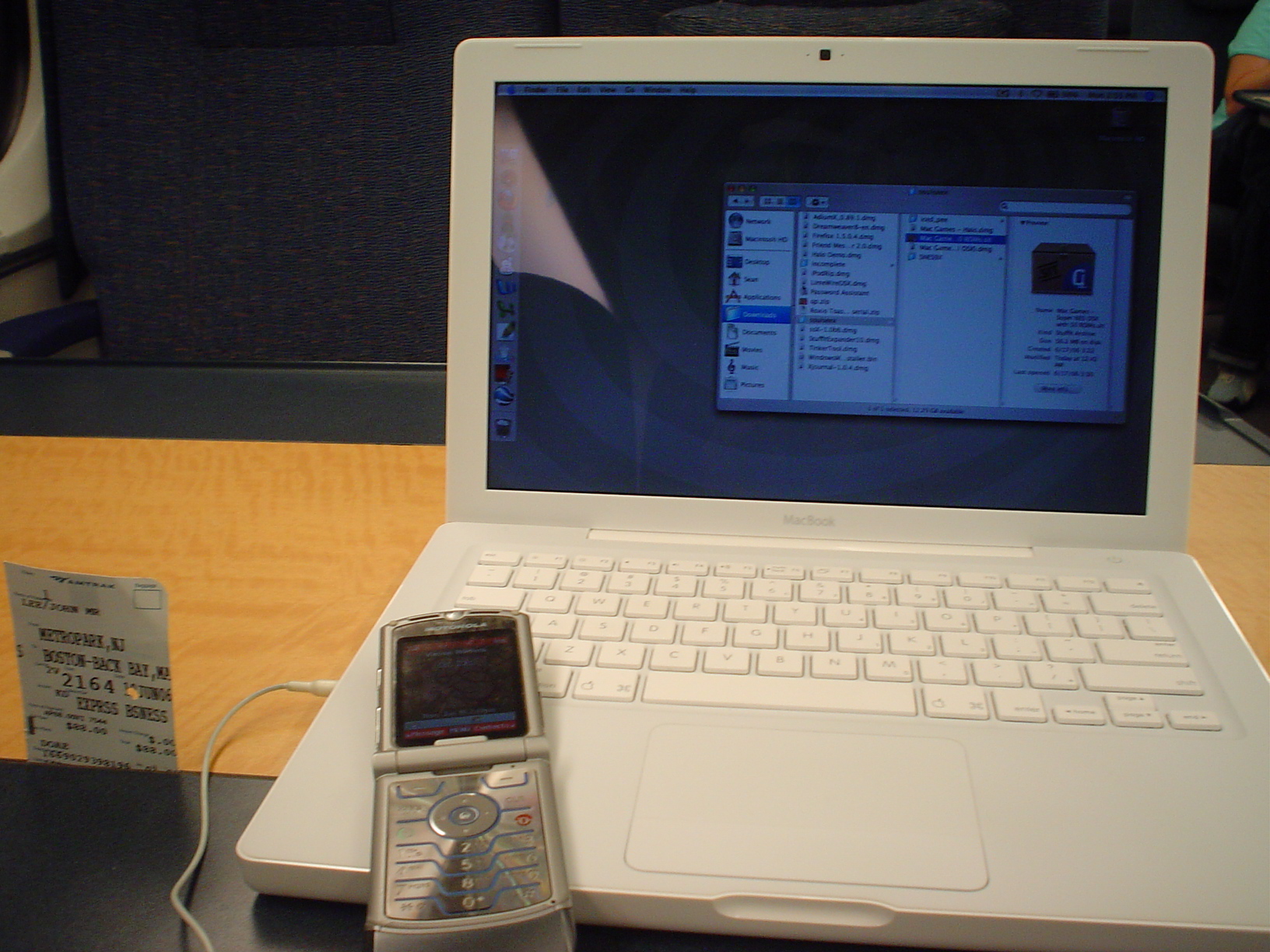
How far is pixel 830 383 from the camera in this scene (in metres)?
0.56

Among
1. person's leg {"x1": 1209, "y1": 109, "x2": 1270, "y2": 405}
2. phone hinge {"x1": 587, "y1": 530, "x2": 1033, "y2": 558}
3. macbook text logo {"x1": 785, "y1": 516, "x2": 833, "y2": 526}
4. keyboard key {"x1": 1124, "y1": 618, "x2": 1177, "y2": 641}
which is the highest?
person's leg {"x1": 1209, "y1": 109, "x2": 1270, "y2": 405}

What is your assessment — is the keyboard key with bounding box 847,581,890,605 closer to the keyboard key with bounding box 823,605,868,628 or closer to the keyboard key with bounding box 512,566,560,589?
the keyboard key with bounding box 823,605,868,628

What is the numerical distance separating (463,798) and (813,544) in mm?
293

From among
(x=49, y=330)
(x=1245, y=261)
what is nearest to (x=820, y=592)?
(x=49, y=330)

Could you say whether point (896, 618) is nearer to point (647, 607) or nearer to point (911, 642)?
point (911, 642)

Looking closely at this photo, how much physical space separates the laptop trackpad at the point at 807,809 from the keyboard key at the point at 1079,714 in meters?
0.06

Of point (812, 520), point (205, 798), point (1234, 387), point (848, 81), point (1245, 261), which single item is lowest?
point (205, 798)

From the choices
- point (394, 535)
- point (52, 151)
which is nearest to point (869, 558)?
point (394, 535)

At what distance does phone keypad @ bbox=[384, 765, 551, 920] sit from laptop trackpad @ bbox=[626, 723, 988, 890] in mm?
44

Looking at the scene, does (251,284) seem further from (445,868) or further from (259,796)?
(445,868)

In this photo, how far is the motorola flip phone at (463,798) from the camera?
0.31 meters

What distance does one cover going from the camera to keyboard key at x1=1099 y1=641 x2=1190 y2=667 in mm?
452

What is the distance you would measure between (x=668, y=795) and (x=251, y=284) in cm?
126

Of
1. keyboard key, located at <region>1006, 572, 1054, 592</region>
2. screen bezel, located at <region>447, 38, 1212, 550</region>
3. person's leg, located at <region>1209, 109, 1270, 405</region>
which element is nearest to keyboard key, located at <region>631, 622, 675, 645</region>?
screen bezel, located at <region>447, 38, 1212, 550</region>
